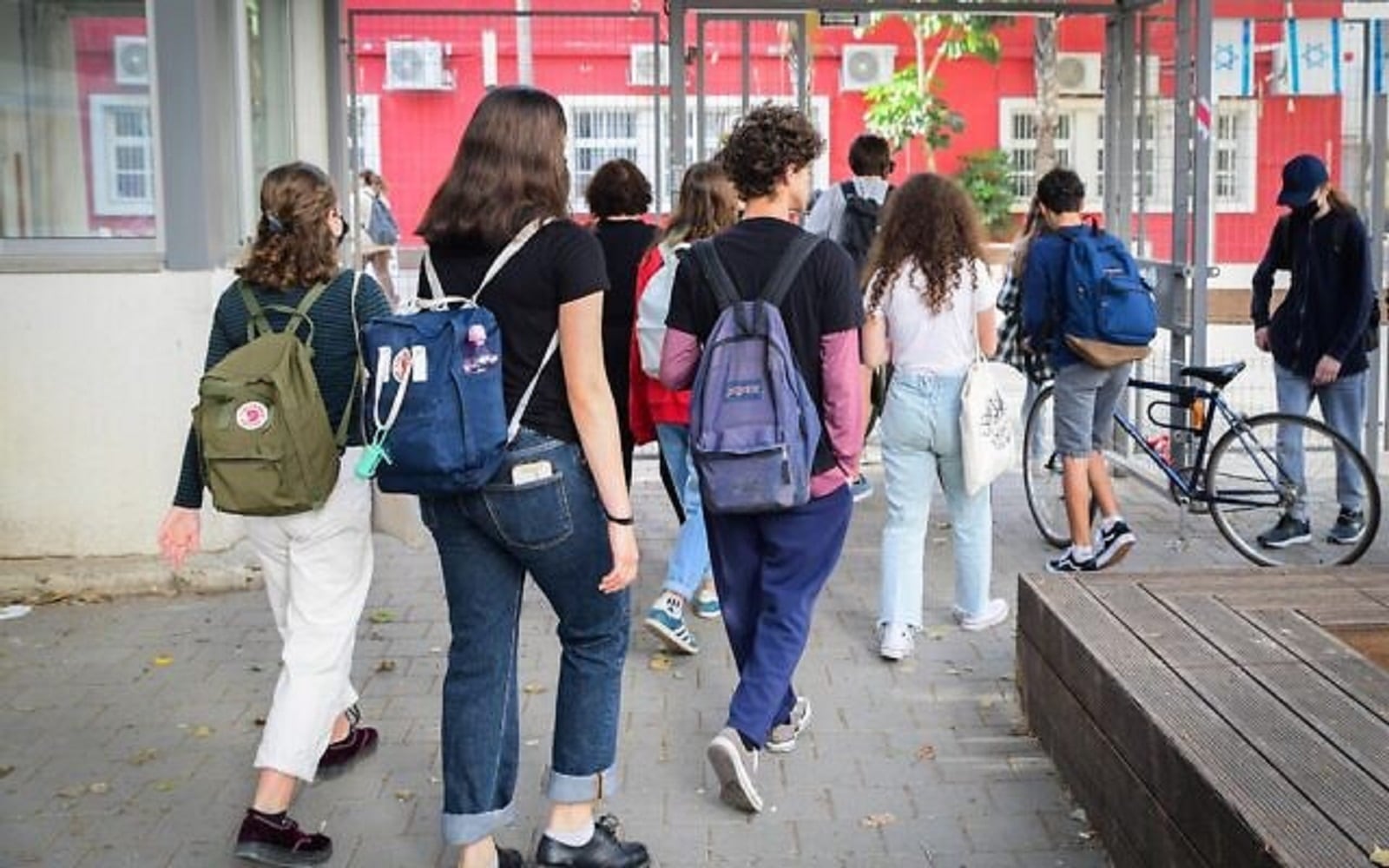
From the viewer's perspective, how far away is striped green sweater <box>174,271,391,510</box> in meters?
4.23

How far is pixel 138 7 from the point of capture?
6914 millimetres

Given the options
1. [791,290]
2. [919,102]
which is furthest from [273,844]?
[919,102]

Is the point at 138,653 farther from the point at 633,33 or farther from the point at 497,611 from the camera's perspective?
the point at 633,33

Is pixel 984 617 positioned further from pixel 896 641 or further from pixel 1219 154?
pixel 1219 154

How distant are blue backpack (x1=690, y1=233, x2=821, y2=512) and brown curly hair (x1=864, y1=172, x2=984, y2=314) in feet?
4.73

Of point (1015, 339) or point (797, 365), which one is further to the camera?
point (1015, 339)

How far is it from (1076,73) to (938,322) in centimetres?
1666

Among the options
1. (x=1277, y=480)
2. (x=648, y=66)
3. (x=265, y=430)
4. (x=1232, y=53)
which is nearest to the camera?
(x=265, y=430)

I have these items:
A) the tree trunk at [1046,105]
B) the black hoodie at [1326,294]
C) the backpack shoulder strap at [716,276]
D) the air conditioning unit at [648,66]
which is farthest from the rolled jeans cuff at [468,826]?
the tree trunk at [1046,105]

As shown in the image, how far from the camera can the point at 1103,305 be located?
6.84 meters

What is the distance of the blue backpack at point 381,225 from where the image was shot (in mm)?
15109

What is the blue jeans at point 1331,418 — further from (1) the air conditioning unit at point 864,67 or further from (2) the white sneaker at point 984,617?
(1) the air conditioning unit at point 864,67

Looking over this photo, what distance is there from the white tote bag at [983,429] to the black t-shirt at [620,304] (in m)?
1.24

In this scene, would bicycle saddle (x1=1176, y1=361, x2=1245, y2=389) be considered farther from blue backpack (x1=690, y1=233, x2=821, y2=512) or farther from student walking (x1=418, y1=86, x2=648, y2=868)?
student walking (x1=418, y1=86, x2=648, y2=868)
